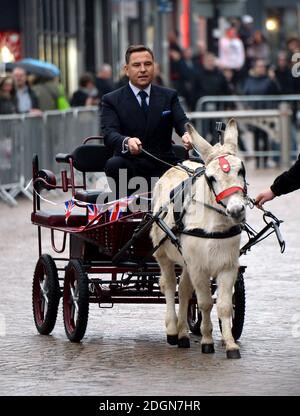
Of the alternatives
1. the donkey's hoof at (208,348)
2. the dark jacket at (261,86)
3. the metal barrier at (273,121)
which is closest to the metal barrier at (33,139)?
the metal barrier at (273,121)

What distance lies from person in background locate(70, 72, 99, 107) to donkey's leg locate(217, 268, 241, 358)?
778 inches

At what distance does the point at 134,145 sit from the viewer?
1065cm

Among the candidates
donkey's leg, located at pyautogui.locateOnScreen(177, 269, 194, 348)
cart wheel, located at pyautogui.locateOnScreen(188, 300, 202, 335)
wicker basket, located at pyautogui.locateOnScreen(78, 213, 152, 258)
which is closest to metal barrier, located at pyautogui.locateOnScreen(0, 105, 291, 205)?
cart wheel, located at pyautogui.locateOnScreen(188, 300, 202, 335)

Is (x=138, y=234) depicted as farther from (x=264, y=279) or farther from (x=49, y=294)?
(x=264, y=279)

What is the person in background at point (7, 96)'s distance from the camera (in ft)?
78.9

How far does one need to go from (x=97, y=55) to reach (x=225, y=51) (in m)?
3.80

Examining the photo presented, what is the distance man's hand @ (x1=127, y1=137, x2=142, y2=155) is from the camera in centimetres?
1065

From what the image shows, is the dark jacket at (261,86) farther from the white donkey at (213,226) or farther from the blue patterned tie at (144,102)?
the white donkey at (213,226)

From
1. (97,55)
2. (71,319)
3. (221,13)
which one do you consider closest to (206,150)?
(71,319)

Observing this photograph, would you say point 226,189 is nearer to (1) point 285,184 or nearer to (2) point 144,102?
(1) point 285,184

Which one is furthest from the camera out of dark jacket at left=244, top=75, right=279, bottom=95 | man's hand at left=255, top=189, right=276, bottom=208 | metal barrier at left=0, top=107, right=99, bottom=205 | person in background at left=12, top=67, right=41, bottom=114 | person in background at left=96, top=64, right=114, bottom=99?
person in background at left=96, top=64, right=114, bottom=99

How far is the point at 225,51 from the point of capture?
4634cm

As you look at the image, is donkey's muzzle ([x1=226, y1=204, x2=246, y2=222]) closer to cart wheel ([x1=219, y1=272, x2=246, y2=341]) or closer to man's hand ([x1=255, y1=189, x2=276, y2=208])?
man's hand ([x1=255, y1=189, x2=276, y2=208])
